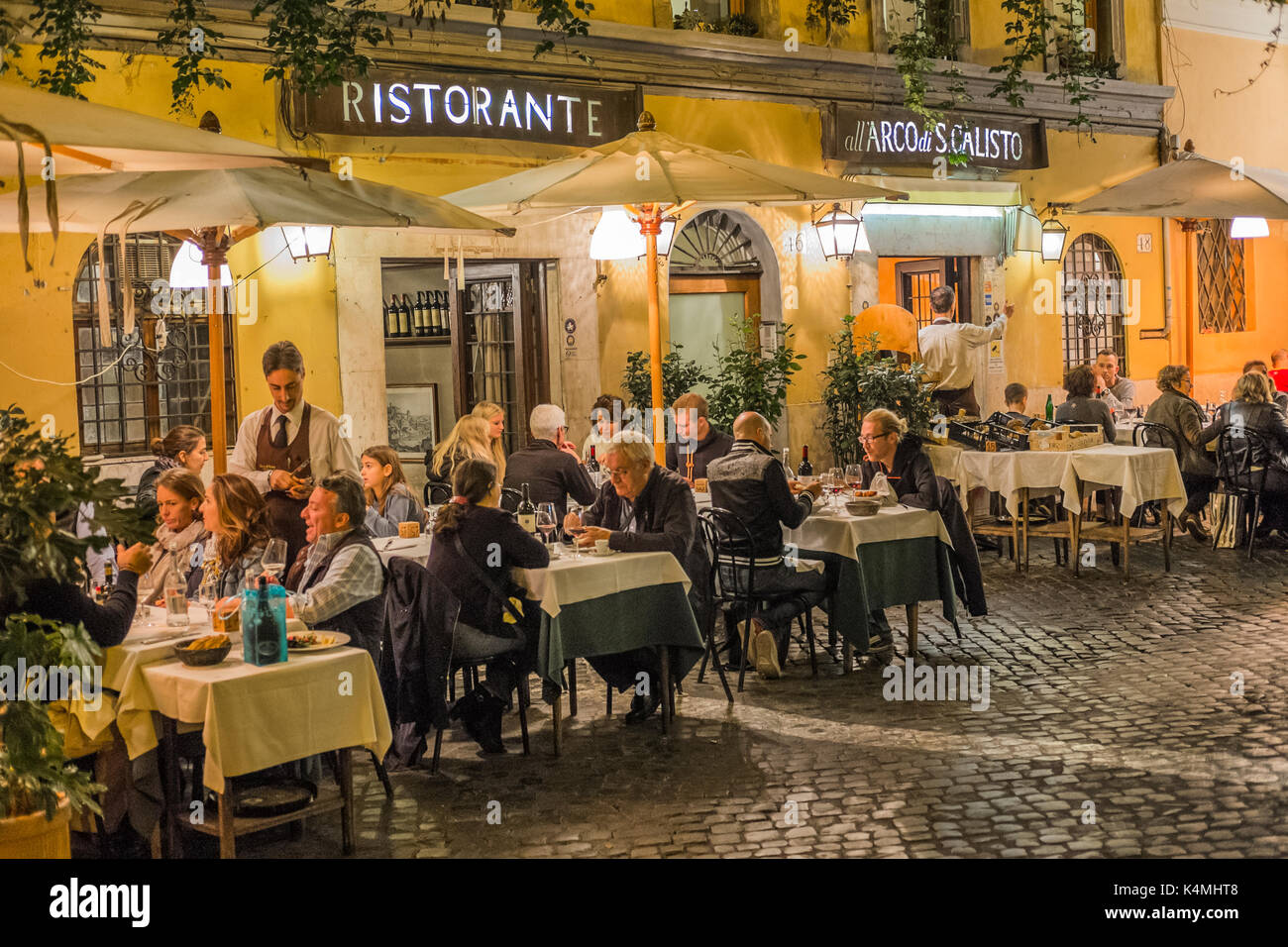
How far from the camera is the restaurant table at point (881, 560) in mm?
8125

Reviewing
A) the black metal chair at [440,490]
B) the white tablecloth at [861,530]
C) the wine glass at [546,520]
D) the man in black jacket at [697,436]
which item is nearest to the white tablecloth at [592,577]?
the wine glass at [546,520]

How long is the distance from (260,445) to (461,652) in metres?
1.99

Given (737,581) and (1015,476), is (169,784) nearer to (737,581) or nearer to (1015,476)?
(737,581)

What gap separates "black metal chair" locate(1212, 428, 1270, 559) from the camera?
37.9 ft

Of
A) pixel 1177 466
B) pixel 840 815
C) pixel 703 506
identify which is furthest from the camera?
pixel 1177 466

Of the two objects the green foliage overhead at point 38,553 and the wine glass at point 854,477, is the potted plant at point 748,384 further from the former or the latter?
the green foliage overhead at point 38,553

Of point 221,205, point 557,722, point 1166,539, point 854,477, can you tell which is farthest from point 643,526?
point 1166,539

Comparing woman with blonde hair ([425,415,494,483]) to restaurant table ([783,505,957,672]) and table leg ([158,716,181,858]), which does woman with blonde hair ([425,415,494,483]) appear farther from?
table leg ([158,716,181,858])

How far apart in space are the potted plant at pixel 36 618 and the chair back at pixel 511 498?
4.59 m

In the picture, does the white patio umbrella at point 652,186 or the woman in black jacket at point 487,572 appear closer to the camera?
the woman in black jacket at point 487,572

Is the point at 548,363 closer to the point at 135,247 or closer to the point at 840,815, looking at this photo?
the point at 135,247

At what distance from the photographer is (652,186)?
28.5ft

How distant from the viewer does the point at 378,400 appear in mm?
12039

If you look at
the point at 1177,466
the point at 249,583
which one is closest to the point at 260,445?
the point at 249,583
